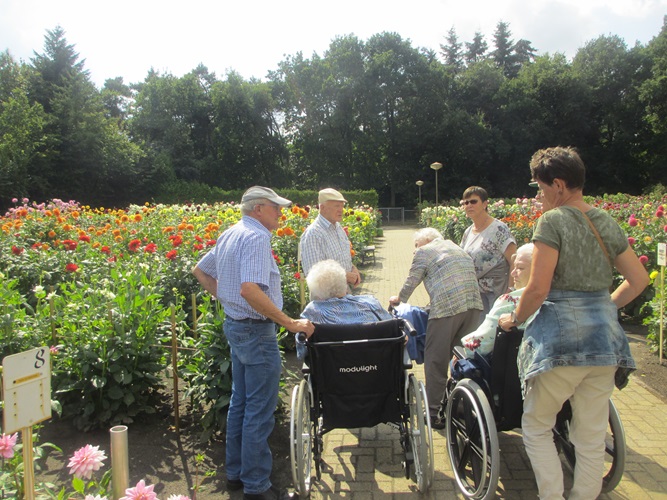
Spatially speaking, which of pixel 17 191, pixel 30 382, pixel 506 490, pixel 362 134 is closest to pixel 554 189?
pixel 506 490

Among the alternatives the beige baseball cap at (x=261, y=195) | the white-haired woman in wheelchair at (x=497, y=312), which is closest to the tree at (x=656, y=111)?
the white-haired woman in wheelchair at (x=497, y=312)

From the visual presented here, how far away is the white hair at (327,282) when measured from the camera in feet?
11.0

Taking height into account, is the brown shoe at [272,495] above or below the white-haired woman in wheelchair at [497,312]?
below

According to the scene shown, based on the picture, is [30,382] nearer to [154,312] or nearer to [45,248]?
[154,312]

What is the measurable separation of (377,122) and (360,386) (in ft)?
166

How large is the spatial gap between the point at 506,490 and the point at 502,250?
2.00 metres

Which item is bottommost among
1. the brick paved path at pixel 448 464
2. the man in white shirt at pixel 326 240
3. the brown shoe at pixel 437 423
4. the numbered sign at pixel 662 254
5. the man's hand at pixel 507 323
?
the brick paved path at pixel 448 464

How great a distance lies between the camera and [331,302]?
3408mm

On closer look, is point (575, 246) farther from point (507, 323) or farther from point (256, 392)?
point (256, 392)

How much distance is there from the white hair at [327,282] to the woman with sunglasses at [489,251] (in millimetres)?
1609

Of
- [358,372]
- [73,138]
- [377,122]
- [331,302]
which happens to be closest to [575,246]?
[358,372]

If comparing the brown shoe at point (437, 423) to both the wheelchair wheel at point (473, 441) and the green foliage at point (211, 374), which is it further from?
the green foliage at point (211, 374)

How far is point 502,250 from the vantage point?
4430mm

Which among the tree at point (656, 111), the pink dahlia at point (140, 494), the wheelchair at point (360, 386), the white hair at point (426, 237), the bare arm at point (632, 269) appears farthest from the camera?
the tree at point (656, 111)
